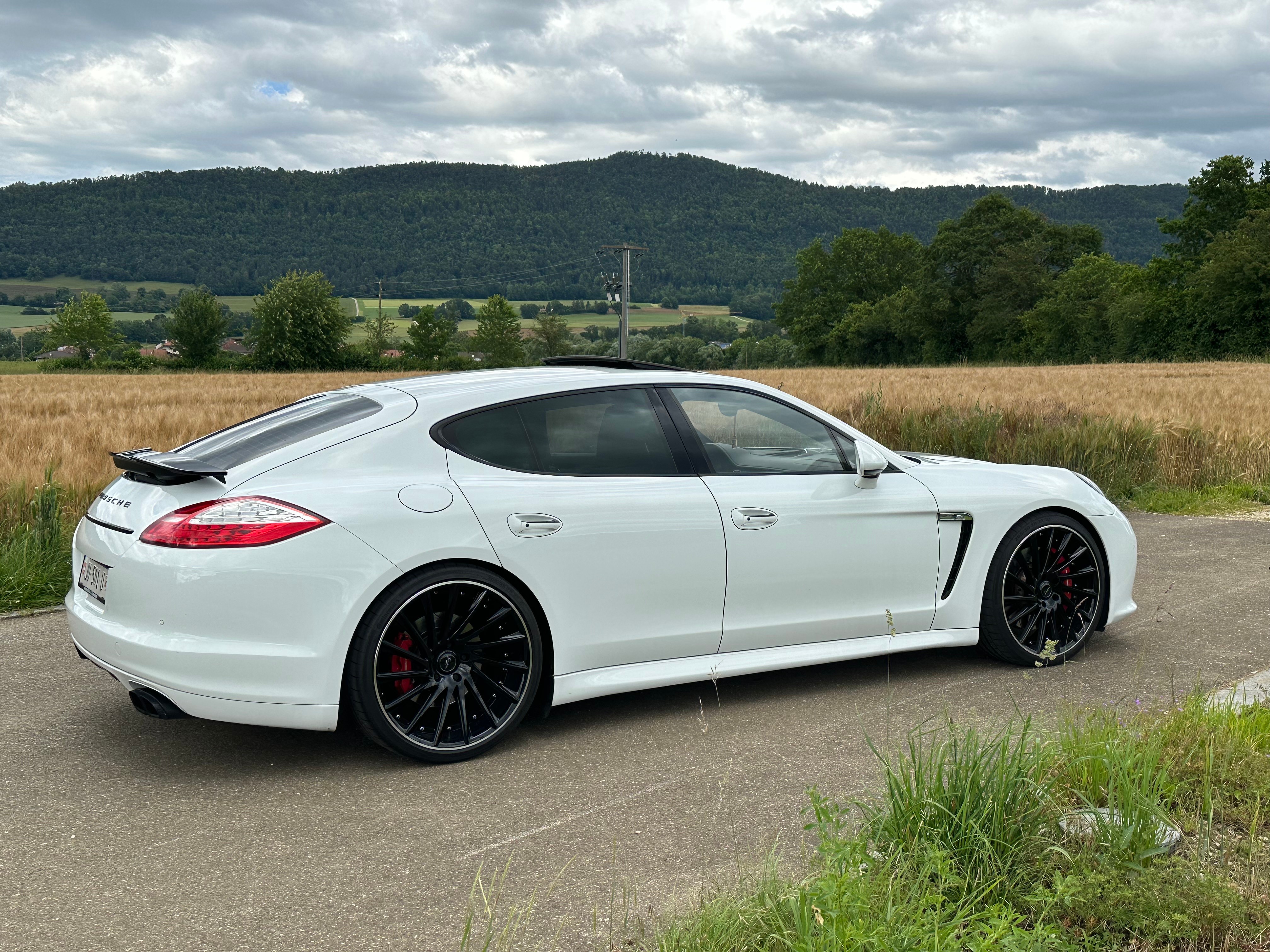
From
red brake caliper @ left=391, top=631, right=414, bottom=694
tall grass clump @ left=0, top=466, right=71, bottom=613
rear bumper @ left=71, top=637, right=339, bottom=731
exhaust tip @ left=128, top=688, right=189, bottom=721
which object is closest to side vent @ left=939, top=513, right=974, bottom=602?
red brake caliper @ left=391, top=631, right=414, bottom=694

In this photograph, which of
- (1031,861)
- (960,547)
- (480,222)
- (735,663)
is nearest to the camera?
(1031,861)

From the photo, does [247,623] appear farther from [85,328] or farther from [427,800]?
[85,328]

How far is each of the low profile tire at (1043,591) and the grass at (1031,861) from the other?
171cm

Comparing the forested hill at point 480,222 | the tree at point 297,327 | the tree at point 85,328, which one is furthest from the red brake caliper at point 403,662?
the forested hill at point 480,222

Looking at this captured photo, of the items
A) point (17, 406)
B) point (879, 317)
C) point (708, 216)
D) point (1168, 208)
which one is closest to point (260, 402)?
point (17, 406)

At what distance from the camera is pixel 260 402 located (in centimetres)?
2105

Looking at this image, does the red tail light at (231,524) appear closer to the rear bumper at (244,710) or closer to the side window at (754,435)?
the rear bumper at (244,710)

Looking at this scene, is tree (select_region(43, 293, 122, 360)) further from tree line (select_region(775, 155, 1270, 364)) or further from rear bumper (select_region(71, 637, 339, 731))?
rear bumper (select_region(71, 637, 339, 731))

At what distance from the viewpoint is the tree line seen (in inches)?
2436

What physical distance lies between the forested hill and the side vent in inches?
4950

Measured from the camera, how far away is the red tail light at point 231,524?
388 cm

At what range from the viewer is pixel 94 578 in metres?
4.21

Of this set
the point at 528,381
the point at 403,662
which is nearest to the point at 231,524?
the point at 403,662

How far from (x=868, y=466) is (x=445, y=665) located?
2083 mm
